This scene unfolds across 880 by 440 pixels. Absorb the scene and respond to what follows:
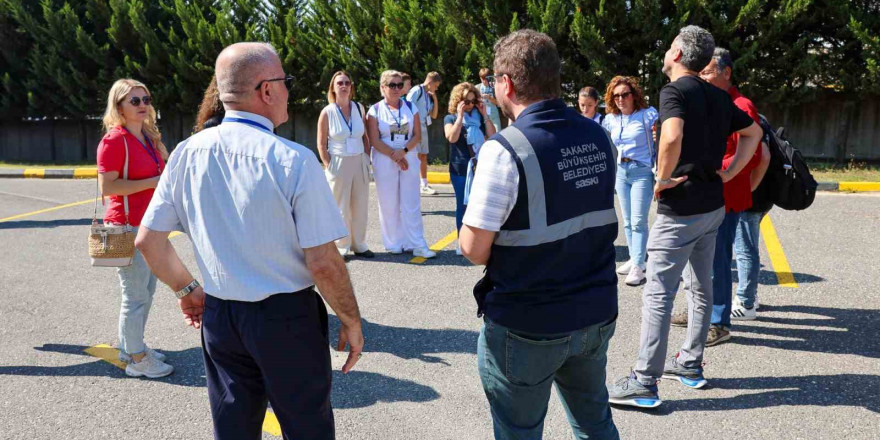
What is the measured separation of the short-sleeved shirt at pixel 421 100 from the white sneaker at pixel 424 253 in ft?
5.44

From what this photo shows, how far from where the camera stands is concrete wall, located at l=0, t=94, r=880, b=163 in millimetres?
14594

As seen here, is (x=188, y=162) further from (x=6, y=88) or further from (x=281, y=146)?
(x=6, y=88)

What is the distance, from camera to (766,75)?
13.9m

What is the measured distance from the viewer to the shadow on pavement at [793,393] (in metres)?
3.98

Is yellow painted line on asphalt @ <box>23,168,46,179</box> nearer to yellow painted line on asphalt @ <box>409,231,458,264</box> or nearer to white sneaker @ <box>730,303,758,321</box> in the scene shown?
yellow painted line on asphalt @ <box>409,231,458,264</box>

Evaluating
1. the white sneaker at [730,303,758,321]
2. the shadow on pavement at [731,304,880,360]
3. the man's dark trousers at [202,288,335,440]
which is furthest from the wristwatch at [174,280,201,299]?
the white sneaker at [730,303,758,321]

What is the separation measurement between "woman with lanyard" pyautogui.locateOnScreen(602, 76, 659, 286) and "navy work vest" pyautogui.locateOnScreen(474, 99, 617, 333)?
3917 millimetres

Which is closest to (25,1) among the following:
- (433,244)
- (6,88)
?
(6,88)

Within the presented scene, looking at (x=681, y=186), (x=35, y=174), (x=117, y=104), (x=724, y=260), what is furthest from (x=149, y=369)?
(x=35, y=174)

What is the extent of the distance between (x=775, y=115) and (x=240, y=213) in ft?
48.9

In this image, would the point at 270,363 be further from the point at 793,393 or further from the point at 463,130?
the point at 463,130

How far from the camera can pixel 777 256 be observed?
7.29 meters

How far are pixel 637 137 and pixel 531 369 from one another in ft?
14.0

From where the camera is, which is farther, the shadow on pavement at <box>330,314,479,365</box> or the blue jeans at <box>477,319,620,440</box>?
the shadow on pavement at <box>330,314,479,365</box>
